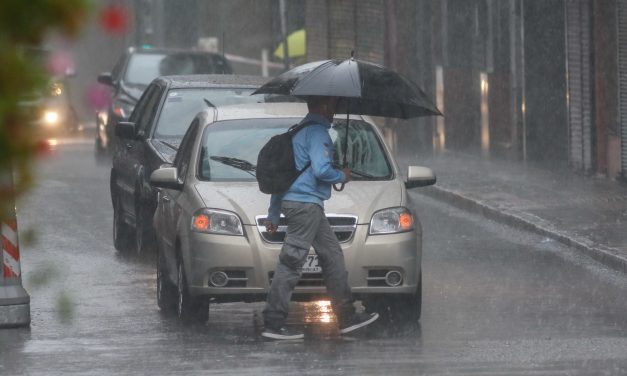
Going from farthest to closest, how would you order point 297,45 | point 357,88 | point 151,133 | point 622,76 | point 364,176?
1. point 297,45
2. point 622,76
3. point 151,133
4. point 364,176
5. point 357,88

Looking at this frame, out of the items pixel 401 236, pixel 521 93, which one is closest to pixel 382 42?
pixel 521 93

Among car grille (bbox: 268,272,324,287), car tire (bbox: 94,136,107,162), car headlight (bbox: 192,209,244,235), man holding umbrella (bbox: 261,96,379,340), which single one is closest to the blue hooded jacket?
man holding umbrella (bbox: 261,96,379,340)

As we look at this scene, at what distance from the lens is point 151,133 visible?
12750 millimetres

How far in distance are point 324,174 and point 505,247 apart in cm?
566

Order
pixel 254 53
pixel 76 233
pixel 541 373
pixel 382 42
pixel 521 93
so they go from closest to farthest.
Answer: pixel 541 373 → pixel 76 233 → pixel 521 93 → pixel 382 42 → pixel 254 53

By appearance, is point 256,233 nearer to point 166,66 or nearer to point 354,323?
point 354,323

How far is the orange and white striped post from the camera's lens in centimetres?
895

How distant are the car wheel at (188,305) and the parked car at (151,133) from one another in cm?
305

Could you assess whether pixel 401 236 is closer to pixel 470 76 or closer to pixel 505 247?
pixel 505 247

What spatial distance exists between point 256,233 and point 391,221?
850 mm

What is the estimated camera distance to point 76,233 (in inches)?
567

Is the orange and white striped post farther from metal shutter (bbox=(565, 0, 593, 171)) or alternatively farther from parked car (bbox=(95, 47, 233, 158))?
parked car (bbox=(95, 47, 233, 158))

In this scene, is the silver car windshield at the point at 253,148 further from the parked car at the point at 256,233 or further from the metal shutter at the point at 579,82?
the metal shutter at the point at 579,82

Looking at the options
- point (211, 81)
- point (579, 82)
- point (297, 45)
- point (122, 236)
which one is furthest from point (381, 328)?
point (297, 45)
